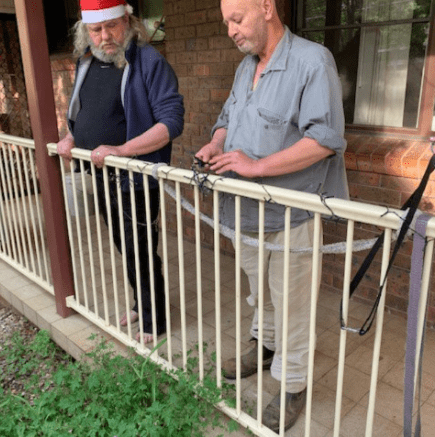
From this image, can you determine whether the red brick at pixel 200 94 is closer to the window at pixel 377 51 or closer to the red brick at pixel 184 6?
the red brick at pixel 184 6

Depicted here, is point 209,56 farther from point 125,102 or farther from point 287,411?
point 287,411

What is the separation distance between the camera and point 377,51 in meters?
3.08

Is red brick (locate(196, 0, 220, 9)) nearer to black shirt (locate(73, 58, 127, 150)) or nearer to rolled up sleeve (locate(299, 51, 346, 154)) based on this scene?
black shirt (locate(73, 58, 127, 150))

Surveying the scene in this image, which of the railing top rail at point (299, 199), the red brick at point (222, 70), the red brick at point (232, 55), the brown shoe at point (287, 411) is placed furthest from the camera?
the red brick at point (222, 70)

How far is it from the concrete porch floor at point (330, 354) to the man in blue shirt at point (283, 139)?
206 mm

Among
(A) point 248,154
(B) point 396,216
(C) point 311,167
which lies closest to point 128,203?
(A) point 248,154

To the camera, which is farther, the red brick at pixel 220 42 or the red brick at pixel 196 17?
the red brick at pixel 196 17

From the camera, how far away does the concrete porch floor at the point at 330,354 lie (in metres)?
2.18

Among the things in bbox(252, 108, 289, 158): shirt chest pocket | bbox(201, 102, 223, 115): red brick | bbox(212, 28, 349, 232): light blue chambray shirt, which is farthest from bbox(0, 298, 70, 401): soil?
bbox(201, 102, 223, 115): red brick

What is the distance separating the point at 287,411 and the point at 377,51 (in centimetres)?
233

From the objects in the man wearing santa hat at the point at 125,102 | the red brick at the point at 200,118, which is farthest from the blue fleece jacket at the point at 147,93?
the red brick at the point at 200,118

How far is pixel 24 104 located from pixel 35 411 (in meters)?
5.21

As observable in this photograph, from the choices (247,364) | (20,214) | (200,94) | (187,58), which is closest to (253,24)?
(247,364)

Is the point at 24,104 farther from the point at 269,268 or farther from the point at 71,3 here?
the point at 269,268
